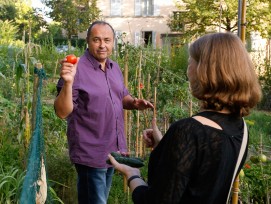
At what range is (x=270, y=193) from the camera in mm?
3512

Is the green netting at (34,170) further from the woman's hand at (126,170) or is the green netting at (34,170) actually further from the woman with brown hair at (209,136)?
the woman with brown hair at (209,136)

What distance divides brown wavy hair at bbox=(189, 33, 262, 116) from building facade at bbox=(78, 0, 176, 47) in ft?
84.8

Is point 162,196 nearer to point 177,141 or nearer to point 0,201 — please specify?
point 177,141

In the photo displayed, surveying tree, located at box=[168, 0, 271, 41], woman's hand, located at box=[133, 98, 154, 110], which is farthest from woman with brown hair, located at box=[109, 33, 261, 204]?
tree, located at box=[168, 0, 271, 41]

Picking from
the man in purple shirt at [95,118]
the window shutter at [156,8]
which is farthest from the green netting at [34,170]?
the window shutter at [156,8]

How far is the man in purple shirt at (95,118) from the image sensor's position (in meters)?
2.53

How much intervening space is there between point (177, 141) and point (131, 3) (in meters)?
26.9

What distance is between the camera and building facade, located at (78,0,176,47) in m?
27.1

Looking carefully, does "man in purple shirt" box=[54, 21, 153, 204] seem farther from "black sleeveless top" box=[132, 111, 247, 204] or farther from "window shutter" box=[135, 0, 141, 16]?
"window shutter" box=[135, 0, 141, 16]

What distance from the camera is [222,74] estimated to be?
1395mm

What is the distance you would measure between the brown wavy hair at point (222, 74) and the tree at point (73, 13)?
22.8 m

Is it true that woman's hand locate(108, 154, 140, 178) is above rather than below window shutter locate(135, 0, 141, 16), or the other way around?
below

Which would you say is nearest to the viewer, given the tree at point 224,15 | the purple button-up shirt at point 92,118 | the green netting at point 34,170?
the green netting at point 34,170

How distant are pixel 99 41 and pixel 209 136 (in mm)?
1478
